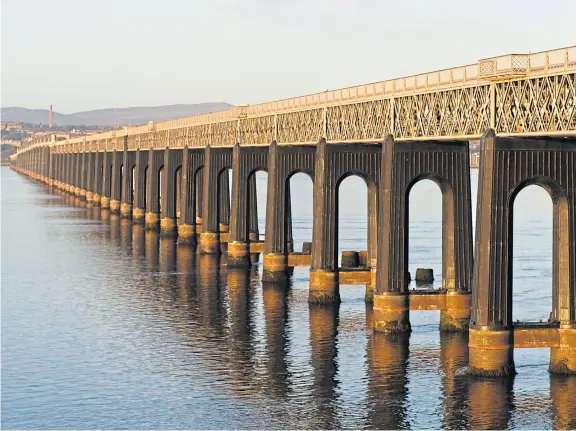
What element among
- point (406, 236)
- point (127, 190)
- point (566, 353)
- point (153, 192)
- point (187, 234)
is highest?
point (127, 190)

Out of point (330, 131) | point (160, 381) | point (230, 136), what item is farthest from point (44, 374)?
point (230, 136)

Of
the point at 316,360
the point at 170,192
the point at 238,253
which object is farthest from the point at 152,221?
the point at 316,360

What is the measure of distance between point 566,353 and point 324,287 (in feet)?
83.7

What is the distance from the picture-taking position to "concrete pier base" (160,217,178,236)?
131500 millimetres

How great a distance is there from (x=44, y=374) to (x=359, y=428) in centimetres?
1811

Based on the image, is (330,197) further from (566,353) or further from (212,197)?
(212,197)

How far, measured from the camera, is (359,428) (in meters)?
45.8

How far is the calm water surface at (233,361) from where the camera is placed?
48.1 metres

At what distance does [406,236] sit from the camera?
65.2 meters

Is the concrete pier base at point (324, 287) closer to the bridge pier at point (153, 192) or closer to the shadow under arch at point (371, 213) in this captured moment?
the shadow under arch at point (371, 213)

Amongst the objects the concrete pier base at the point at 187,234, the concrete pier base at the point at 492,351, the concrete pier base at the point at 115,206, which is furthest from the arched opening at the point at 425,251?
the concrete pier base at the point at 115,206

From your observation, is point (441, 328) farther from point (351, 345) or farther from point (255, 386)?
point (255, 386)

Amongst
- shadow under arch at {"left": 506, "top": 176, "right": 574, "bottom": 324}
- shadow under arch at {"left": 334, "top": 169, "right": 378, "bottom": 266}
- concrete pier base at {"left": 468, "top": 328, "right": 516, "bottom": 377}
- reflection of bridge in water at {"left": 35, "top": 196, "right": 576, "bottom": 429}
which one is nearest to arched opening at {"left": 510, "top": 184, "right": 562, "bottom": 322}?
shadow under arch at {"left": 506, "top": 176, "right": 574, "bottom": 324}

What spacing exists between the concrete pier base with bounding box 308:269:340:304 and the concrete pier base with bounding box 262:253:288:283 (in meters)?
10.3
